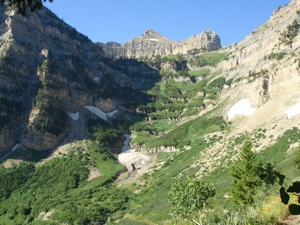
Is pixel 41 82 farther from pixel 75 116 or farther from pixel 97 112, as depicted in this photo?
pixel 97 112

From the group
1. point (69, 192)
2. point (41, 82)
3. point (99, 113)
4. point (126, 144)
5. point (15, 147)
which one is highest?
point (41, 82)

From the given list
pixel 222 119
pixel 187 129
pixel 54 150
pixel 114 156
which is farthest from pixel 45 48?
pixel 222 119

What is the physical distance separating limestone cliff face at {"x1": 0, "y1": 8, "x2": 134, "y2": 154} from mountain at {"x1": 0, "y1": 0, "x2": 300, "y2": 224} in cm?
49

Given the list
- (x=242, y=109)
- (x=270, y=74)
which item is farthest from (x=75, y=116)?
(x=270, y=74)

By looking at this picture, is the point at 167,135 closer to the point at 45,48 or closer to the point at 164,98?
the point at 164,98

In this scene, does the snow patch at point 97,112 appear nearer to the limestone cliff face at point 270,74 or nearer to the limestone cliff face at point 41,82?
the limestone cliff face at point 41,82

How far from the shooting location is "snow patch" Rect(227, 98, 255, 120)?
125 m

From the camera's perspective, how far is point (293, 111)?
10244 centimetres

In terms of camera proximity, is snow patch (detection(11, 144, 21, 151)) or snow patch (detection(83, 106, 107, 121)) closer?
snow patch (detection(11, 144, 21, 151))

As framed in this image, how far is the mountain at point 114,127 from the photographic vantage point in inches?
3612

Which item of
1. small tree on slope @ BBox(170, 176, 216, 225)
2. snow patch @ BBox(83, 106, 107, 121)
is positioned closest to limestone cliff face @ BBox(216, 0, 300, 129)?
snow patch @ BBox(83, 106, 107, 121)

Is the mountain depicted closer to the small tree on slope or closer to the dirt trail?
the small tree on slope

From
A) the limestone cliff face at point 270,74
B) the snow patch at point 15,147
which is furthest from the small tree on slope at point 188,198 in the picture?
the snow patch at point 15,147

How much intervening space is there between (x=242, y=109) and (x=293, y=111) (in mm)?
27810
